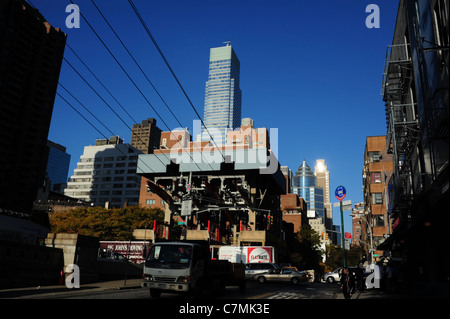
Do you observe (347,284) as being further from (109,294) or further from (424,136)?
(109,294)

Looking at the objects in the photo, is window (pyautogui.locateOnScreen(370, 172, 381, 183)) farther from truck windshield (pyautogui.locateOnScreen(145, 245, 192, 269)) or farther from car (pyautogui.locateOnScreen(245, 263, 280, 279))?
truck windshield (pyautogui.locateOnScreen(145, 245, 192, 269))

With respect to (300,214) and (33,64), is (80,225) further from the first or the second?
(300,214)

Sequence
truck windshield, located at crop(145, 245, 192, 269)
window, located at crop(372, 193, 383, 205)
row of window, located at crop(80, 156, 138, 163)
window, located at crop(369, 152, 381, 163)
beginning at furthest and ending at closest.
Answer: row of window, located at crop(80, 156, 138, 163), window, located at crop(369, 152, 381, 163), window, located at crop(372, 193, 383, 205), truck windshield, located at crop(145, 245, 192, 269)

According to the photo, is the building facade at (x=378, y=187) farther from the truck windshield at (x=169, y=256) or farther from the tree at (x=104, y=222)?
the truck windshield at (x=169, y=256)

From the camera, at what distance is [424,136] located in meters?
18.9

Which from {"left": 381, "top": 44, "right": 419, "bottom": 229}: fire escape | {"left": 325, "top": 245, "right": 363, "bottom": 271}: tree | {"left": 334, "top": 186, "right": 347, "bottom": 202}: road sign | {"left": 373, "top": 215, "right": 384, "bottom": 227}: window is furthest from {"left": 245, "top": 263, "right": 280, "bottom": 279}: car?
{"left": 325, "top": 245, "right": 363, "bottom": 271}: tree

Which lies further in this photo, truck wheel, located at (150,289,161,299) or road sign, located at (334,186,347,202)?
road sign, located at (334,186,347,202)

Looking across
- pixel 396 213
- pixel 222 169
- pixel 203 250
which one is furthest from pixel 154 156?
pixel 203 250

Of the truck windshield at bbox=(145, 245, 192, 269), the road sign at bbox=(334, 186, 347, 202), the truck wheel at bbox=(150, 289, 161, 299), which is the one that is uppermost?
the road sign at bbox=(334, 186, 347, 202)

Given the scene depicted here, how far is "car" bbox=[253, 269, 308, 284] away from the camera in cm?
2986

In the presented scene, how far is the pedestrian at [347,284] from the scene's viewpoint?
16906 mm

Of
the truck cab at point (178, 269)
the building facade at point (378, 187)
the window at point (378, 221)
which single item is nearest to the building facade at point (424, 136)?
the truck cab at point (178, 269)

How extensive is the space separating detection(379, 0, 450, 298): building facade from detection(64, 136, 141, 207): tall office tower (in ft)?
459
